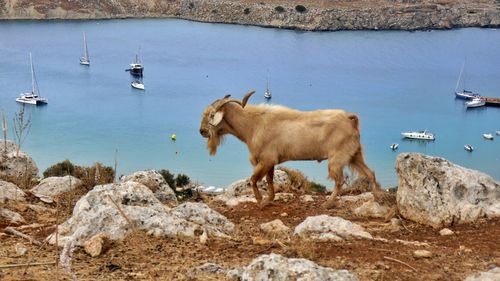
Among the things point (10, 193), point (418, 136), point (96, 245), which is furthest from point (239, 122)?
point (418, 136)

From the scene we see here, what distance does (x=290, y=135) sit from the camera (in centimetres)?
1003

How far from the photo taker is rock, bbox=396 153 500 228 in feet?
27.7

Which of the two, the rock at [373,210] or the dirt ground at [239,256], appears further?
the rock at [373,210]

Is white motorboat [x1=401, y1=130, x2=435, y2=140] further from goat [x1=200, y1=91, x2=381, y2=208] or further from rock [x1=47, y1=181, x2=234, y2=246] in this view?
rock [x1=47, y1=181, x2=234, y2=246]

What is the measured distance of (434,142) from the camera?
62344mm

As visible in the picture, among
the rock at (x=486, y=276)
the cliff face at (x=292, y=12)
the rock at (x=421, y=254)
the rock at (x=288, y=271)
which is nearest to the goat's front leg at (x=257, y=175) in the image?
the rock at (x=421, y=254)

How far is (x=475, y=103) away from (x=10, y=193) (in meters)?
70.6

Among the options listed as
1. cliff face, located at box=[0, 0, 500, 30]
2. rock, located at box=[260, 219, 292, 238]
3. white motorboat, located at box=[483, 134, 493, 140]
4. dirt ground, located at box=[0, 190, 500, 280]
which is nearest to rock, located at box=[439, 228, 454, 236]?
dirt ground, located at box=[0, 190, 500, 280]

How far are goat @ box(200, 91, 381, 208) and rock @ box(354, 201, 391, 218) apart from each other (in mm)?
375

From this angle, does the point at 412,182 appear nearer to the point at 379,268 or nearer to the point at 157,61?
the point at 379,268

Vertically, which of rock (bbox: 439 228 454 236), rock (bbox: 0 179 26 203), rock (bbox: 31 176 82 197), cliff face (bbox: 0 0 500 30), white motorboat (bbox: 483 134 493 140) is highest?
rock (bbox: 439 228 454 236)

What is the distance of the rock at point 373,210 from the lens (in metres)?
9.13

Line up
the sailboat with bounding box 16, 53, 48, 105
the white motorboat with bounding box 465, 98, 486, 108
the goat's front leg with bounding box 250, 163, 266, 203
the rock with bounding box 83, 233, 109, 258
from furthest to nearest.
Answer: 1. the white motorboat with bounding box 465, 98, 486, 108
2. the sailboat with bounding box 16, 53, 48, 105
3. the goat's front leg with bounding box 250, 163, 266, 203
4. the rock with bounding box 83, 233, 109, 258

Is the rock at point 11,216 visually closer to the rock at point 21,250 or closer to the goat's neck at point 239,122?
the rock at point 21,250
